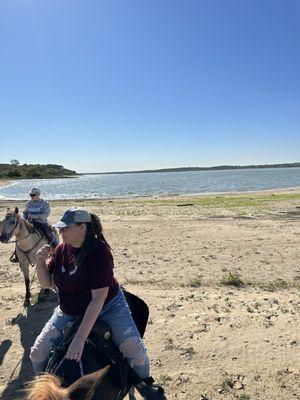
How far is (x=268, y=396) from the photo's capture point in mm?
4863

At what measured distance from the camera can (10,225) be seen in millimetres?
8391

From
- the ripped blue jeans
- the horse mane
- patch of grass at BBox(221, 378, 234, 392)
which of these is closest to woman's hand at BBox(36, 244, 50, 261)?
the ripped blue jeans

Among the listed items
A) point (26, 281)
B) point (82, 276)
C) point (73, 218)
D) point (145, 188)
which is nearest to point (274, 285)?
point (26, 281)

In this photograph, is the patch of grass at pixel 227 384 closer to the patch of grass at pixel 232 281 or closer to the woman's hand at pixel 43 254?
the woman's hand at pixel 43 254

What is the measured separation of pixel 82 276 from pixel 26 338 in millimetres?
3674

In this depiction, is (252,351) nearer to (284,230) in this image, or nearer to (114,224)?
(284,230)

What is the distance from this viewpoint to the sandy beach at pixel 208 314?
5.28 m

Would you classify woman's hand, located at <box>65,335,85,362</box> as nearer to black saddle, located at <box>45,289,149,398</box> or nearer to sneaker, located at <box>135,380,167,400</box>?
black saddle, located at <box>45,289,149,398</box>

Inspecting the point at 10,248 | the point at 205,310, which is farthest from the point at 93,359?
the point at 10,248

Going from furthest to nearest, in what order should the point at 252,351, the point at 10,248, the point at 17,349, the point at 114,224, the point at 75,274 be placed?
the point at 114,224 < the point at 10,248 < the point at 17,349 < the point at 252,351 < the point at 75,274

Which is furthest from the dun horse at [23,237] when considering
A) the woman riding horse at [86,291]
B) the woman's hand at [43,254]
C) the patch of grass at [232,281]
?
the woman riding horse at [86,291]

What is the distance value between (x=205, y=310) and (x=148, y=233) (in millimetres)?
9461

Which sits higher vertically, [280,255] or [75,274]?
[75,274]

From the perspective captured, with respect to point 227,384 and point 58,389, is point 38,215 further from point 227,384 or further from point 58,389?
point 58,389
